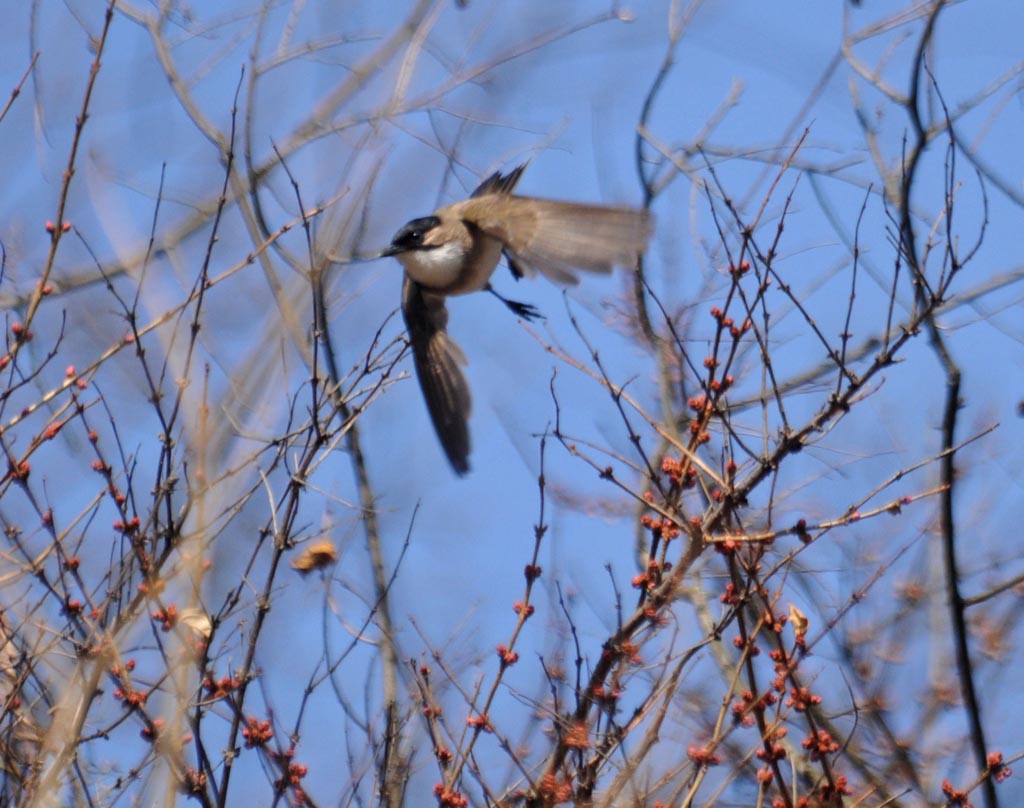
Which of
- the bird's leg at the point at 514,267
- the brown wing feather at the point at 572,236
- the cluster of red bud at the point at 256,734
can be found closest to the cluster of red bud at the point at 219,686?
the cluster of red bud at the point at 256,734

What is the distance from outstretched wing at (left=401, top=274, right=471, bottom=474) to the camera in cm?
508

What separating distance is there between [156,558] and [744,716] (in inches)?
54.3

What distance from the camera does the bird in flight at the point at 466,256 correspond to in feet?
13.4

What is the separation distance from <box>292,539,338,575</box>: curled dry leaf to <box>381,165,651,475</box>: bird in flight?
0.98m

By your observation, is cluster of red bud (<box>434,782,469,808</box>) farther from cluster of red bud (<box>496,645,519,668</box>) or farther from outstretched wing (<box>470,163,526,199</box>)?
outstretched wing (<box>470,163,526,199</box>)

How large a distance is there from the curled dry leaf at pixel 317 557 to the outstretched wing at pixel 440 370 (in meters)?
0.98

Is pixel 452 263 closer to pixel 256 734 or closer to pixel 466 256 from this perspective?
pixel 466 256

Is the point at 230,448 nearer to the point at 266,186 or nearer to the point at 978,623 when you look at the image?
the point at 266,186

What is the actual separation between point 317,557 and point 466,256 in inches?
71.2

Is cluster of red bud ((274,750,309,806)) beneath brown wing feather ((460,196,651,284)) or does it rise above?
beneath

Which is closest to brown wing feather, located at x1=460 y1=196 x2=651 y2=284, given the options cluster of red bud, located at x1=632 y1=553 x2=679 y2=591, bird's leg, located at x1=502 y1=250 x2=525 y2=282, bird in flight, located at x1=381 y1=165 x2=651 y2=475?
bird in flight, located at x1=381 y1=165 x2=651 y2=475

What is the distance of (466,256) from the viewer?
5414 millimetres

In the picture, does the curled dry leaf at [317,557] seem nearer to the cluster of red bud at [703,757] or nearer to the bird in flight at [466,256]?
the bird in flight at [466,256]

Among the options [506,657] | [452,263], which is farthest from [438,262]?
[506,657]
